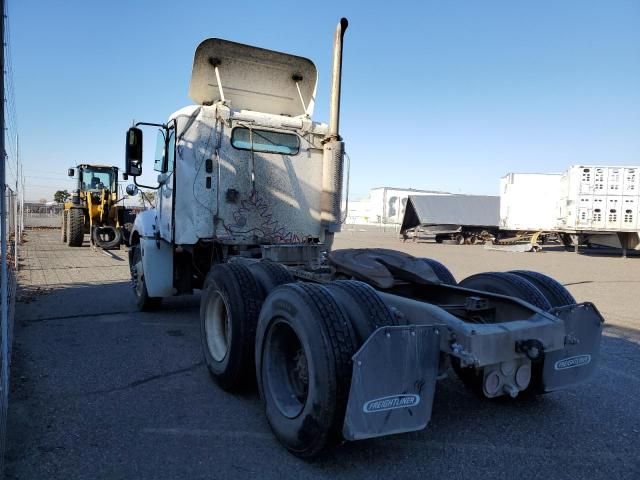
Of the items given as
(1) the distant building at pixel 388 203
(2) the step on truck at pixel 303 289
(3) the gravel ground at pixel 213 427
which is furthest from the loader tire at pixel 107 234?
(1) the distant building at pixel 388 203

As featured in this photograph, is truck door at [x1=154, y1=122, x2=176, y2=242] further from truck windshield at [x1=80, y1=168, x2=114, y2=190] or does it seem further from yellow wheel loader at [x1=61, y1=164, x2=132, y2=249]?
truck windshield at [x1=80, y1=168, x2=114, y2=190]

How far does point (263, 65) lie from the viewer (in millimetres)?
6391

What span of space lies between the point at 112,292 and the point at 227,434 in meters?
6.49

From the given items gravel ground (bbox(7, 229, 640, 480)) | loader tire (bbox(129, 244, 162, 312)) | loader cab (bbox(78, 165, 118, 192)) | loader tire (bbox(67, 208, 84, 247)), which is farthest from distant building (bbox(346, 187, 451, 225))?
gravel ground (bbox(7, 229, 640, 480))

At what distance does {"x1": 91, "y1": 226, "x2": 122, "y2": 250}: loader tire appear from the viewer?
18.4 m

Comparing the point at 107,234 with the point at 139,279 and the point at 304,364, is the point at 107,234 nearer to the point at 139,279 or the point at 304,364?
the point at 139,279

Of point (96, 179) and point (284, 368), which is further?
point (96, 179)

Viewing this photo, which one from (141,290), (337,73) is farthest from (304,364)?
(141,290)

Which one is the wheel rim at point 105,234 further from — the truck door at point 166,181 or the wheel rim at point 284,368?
the wheel rim at point 284,368

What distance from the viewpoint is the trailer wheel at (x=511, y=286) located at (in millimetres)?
4055

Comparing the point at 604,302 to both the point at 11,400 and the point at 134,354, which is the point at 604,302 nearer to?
the point at 134,354

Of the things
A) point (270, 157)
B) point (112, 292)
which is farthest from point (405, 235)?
point (270, 157)

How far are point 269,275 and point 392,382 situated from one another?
1.87 meters

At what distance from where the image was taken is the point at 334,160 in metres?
6.15
